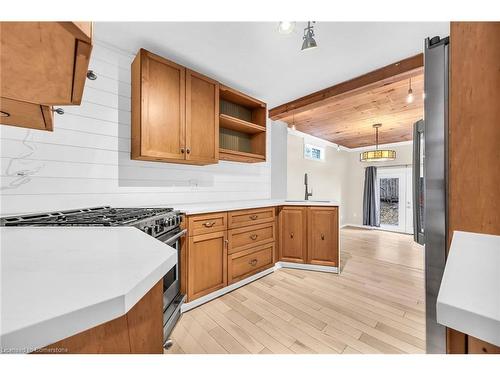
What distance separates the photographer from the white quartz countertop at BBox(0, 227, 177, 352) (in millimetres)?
271

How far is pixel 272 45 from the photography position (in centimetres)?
186

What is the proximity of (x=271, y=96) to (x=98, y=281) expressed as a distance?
9.84 feet

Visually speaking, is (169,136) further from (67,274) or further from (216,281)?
(67,274)

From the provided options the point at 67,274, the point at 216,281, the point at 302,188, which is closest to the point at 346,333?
the point at 216,281

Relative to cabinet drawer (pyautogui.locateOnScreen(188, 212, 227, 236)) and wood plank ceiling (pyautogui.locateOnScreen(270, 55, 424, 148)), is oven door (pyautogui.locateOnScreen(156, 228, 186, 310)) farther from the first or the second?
wood plank ceiling (pyautogui.locateOnScreen(270, 55, 424, 148))

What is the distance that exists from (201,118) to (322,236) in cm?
211

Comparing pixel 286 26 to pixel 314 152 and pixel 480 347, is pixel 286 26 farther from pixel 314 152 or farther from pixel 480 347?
pixel 314 152

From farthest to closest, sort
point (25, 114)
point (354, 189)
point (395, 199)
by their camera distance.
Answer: point (354, 189) → point (395, 199) → point (25, 114)

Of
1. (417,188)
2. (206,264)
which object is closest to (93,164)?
(206,264)

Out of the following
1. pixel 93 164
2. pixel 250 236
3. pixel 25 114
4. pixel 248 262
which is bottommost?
pixel 248 262
